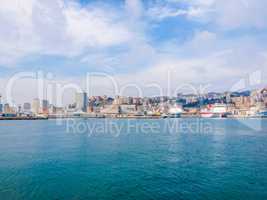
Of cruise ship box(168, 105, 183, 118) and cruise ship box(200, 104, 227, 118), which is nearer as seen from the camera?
cruise ship box(200, 104, 227, 118)

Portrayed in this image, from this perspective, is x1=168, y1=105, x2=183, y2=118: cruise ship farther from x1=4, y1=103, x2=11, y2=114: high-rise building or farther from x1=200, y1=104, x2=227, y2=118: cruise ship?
x1=4, y1=103, x2=11, y2=114: high-rise building

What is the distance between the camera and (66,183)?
1373cm

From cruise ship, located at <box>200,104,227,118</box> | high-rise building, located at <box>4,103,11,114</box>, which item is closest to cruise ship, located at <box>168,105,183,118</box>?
cruise ship, located at <box>200,104,227,118</box>

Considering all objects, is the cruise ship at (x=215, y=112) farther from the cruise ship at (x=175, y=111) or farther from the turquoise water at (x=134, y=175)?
the turquoise water at (x=134, y=175)

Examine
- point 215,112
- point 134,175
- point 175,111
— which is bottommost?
point 215,112

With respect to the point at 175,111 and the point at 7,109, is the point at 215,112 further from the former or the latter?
the point at 7,109

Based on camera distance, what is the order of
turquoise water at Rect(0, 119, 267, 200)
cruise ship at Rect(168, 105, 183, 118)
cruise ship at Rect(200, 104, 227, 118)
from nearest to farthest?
turquoise water at Rect(0, 119, 267, 200), cruise ship at Rect(200, 104, 227, 118), cruise ship at Rect(168, 105, 183, 118)

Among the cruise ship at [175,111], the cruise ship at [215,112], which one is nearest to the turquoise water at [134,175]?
the cruise ship at [215,112]

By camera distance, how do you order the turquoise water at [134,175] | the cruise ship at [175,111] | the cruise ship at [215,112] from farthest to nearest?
1. the cruise ship at [175,111]
2. the cruise ship at [215,112]
3. the turquoise water at [134,175]

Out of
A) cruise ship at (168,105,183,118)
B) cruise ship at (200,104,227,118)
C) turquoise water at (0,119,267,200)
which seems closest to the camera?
turquoise water at (0,119,267,200)

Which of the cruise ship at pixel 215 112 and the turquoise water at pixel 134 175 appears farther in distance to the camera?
the cruise ship at pixel 215 112

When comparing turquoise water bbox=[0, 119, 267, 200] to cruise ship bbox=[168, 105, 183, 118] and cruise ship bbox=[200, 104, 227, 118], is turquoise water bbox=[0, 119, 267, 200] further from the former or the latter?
cruise ship bbox=[168, 105, 183, 118]

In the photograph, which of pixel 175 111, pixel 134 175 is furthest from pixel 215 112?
pixel 134 175

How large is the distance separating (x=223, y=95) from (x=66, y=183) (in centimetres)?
18341
